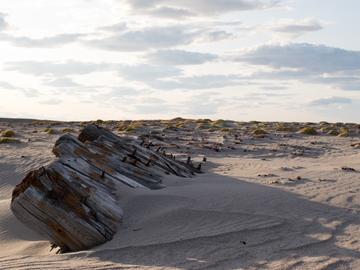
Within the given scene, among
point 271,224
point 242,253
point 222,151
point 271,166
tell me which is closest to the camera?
point 242,253

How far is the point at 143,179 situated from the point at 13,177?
6.08 m

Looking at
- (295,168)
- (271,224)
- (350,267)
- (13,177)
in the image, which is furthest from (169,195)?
(13,177)

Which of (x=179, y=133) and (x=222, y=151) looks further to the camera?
(x=179, y=133)

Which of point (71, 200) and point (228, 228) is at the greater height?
point (71, 200)

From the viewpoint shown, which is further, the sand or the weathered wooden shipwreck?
the weathered wooden shipwreck

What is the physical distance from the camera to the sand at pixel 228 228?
254 inches

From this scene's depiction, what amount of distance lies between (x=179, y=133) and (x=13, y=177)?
10391 mm

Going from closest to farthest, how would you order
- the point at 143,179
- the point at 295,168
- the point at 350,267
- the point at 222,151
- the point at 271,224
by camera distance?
the point at 350,267
the point at 271,224
the point at 143,179
the point at 295,168
the point at 222,151

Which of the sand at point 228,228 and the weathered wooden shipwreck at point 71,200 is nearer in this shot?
the sand at point 228,228

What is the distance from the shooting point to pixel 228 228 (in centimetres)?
742

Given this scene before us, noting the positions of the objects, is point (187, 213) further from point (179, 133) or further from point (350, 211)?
point (179, 133)

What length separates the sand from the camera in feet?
21.2

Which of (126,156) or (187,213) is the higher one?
(126,156)

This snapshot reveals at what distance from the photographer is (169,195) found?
8.80 metres
